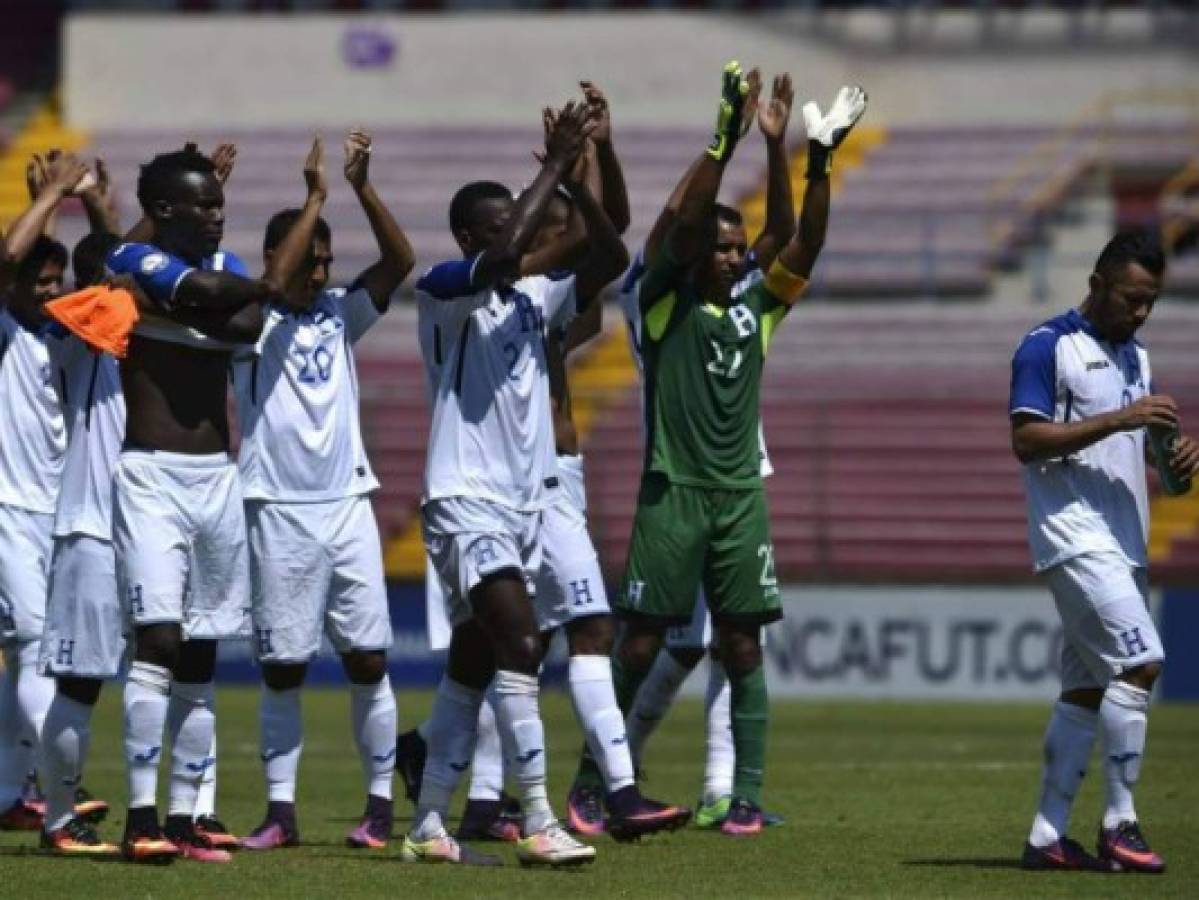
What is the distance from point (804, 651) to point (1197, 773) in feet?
27.3

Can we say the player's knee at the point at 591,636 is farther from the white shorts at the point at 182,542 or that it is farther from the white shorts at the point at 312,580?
the white shorts at the point at 182,542

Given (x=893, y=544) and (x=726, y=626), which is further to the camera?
(x=893, y=544)

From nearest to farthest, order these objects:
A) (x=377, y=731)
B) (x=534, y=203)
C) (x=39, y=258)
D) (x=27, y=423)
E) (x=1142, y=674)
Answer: (x=534, y=203) → (x=1142, y=674) → (x=377, y=731) → (x=39, y=258) → (x=27, y=423)

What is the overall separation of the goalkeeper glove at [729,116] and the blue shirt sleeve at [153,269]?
2.04 meters

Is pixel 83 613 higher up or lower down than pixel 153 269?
lower down

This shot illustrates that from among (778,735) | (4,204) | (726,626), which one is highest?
(4,204)

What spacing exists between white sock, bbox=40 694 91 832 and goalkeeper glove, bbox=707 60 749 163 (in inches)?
124

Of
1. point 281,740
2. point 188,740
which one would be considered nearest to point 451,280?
point 188,740

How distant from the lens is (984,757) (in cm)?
1736

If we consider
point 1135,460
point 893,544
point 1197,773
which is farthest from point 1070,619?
point 893,544

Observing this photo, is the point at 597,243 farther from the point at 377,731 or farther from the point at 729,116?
the point at 377,731

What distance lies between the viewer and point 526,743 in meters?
10.6

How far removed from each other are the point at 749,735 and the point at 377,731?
159cm

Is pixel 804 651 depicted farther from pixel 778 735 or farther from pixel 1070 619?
pixel 1070 619
